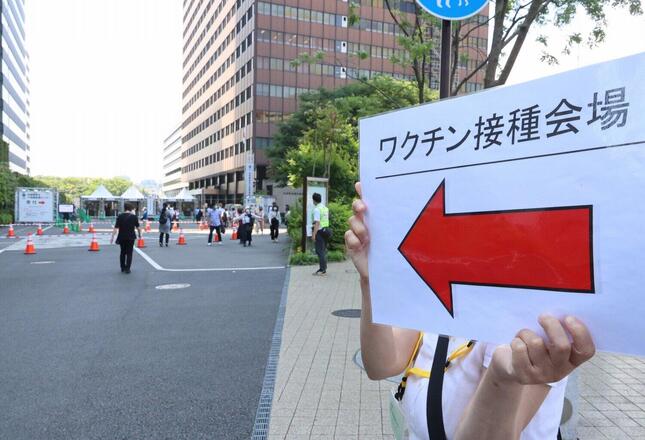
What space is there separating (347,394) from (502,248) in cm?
358

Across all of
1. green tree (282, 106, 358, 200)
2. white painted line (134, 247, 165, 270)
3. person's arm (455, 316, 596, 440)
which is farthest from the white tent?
person's arm (455, 316, 596, 440)

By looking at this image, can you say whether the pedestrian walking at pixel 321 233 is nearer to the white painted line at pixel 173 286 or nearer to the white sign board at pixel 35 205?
the white painted line at pixel 173 286

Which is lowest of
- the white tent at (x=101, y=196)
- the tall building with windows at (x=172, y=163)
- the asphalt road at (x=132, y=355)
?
the asphalt road at (x=132, y=355)

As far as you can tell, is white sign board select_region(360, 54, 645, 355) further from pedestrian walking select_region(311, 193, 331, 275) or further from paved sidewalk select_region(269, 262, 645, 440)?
pedestrian walking select_region(311, 193, 331, 275)

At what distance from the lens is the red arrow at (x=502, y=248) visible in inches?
41.9

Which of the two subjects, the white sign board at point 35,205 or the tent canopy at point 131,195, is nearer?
the white sign board at point 35,205

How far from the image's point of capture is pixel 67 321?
7379mm

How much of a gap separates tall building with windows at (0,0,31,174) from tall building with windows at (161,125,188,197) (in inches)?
1397

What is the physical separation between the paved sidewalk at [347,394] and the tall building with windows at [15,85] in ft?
266

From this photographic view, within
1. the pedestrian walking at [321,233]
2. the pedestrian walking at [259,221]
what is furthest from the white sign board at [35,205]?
the pedestrian walking at [321,233]

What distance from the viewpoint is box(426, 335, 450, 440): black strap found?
4.65 ft

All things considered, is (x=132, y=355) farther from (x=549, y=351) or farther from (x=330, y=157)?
(x=330, y=157)

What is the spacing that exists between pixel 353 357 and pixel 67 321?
14.6 ft

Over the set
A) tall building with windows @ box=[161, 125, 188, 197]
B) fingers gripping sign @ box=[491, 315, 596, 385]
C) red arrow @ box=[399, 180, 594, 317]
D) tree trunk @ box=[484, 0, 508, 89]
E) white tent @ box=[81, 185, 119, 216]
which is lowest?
fingers gripping sign @ box=[491, 315, 596, 385]
